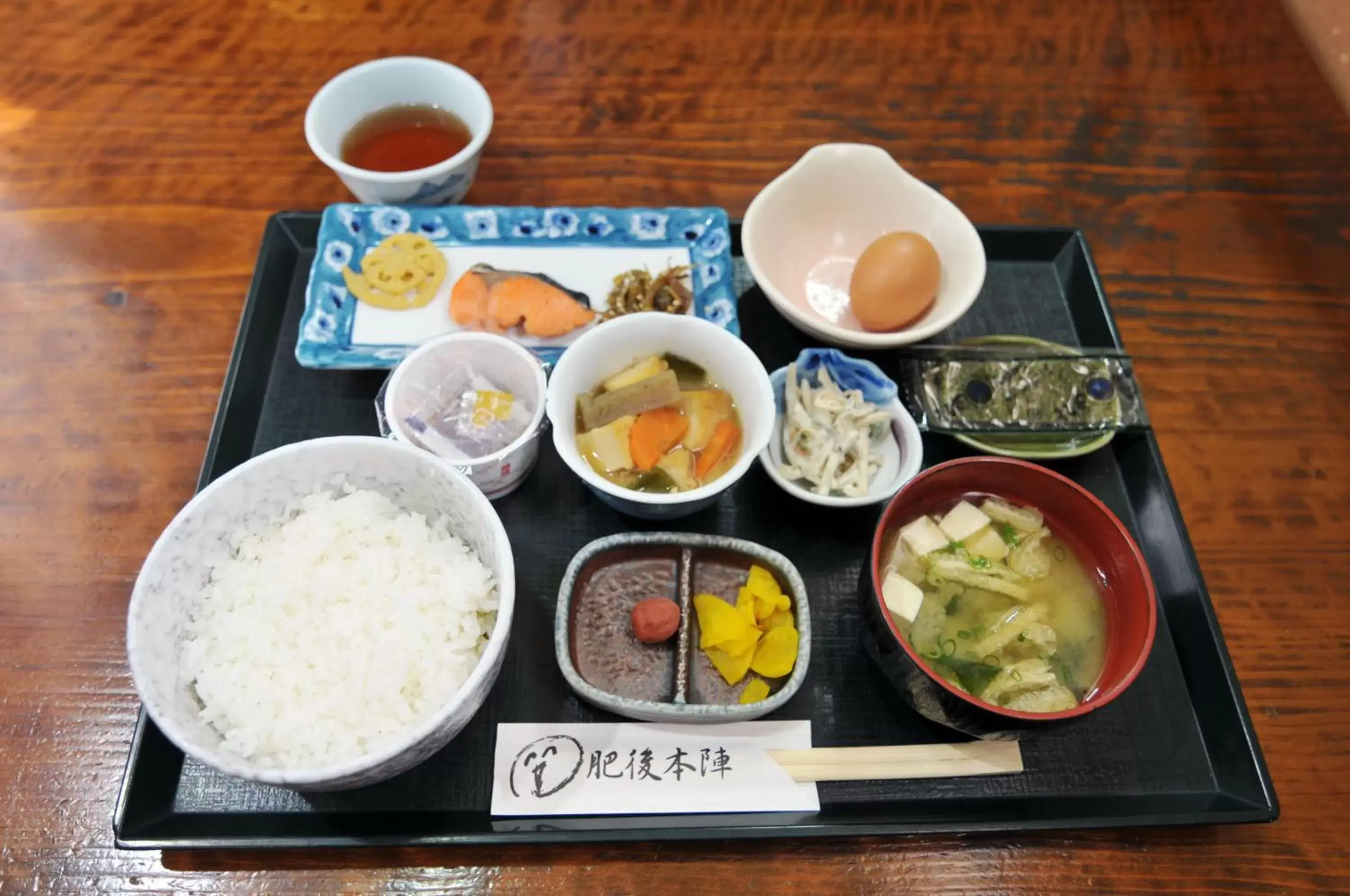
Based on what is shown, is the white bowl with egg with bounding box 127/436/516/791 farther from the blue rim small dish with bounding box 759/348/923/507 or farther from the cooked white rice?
the blue rim small dish with bounding box 759/348/923/507

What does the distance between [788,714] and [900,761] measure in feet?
0.77

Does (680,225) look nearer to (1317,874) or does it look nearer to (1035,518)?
(1035,518)

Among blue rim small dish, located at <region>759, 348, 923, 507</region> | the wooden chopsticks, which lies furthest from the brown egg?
the wooden chopsticks

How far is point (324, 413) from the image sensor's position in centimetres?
196

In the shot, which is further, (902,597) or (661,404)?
(661,404)

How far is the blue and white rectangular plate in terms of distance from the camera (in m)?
2.06

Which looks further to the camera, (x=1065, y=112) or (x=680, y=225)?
(x=1065, y=112)

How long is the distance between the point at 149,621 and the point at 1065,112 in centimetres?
298

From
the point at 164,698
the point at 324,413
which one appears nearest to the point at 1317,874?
the point at 164,698

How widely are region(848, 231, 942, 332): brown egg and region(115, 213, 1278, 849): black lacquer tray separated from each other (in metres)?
0.13

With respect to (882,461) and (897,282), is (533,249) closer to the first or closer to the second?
(897,282)

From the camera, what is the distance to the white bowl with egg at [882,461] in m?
1.72

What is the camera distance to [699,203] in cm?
240

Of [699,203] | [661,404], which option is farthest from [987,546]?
[699,203]
